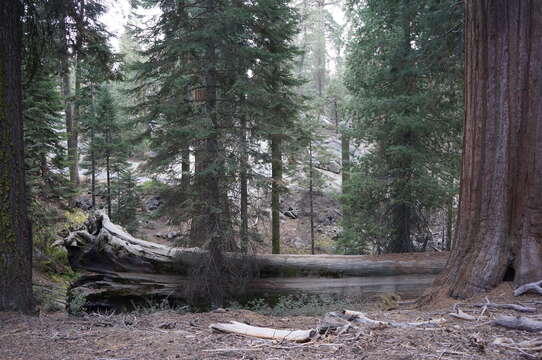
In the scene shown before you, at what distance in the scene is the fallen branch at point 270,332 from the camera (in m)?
2.97

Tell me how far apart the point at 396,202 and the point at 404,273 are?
2105mm

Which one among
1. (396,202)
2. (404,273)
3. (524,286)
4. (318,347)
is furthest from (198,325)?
(396,202)

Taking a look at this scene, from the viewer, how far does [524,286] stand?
397cm

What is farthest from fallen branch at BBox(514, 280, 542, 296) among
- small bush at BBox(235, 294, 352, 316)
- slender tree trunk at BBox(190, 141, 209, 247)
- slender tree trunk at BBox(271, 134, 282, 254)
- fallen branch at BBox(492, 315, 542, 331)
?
slender tree trunk at BBox(271, 134, 282, 254)

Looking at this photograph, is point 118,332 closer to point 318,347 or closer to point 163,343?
point 163,343

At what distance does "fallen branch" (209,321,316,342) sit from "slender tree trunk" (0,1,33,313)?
3.21 meters

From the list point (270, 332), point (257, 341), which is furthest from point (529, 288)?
point (257, 341)

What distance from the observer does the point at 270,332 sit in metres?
3.21

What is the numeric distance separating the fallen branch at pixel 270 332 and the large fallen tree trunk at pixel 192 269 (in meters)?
4.90

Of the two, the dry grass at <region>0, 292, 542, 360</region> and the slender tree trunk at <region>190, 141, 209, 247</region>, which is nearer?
the dry grass at <region>0, 292, 542, 360</region>

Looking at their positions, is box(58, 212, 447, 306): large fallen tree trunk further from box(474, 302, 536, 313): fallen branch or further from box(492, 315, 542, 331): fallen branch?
box(492, 315, 542, 331): fallen branch

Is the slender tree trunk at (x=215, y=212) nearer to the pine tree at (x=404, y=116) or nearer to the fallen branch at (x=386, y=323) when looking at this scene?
the pine tree at (x=404, y=116)

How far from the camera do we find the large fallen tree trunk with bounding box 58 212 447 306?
7.98m

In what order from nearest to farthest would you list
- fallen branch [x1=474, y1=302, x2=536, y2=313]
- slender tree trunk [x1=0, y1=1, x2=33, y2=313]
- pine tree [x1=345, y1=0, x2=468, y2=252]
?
fallen branch [x1=474, y1=302, x2=536, y2=313] → slender tree trunk [x1=0, y1=1, x2=33, y2=313] → pine tree [x1=345, y1=0, x2=468, y2=252]
